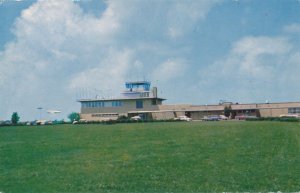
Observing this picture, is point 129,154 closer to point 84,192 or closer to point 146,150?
point 146,150

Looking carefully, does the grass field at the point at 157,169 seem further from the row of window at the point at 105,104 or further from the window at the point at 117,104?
the window at the point at 117,104

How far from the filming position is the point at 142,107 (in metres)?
86.2

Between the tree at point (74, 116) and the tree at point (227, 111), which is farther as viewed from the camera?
the tree at point (74, 116)

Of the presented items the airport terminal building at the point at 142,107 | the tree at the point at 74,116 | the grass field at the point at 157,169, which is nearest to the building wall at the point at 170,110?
the airport terminal building at the point at 142,107

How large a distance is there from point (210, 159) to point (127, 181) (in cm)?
487

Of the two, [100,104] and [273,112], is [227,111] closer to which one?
[273,112]

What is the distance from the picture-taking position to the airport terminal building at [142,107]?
83.3 m

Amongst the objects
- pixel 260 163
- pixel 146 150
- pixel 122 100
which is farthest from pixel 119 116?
pixel 260 163

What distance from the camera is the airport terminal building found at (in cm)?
8331

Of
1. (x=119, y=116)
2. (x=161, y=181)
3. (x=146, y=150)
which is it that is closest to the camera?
(x=161, y=181)

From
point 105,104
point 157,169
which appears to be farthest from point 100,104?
Answer: point 157,169

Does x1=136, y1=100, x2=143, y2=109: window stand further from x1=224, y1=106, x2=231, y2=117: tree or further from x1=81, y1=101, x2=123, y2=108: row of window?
x1=224, y1=106, x2=231, y2=117: tree

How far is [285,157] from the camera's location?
17594 mm

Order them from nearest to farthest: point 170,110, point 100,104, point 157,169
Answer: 1. point 157,169
2. point 170,110
3. point 100,104
